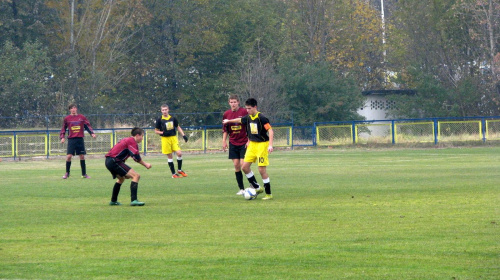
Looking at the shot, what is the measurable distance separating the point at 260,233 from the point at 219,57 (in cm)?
4877

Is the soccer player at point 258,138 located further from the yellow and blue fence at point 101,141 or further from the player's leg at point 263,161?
the yellow and blue fence at point 101,141

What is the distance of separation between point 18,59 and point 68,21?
5627 mm

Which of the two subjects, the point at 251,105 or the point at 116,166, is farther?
the point at 251,105

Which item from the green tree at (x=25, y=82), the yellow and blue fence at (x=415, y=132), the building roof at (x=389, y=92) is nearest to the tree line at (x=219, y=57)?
the green tree at (x=25, y=82)

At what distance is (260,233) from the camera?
9227 millimetres

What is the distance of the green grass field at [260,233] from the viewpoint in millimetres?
7020

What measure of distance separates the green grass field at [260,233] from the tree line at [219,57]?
3413 centimetres

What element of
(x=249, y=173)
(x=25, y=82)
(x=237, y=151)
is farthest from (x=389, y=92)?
(x=249, y=173)

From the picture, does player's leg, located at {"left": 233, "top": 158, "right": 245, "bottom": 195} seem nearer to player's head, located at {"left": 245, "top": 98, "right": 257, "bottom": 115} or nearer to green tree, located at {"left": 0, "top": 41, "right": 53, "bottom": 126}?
player's head, located at {"left": 245, "top": 98, "right": 257, "bottom": 115}

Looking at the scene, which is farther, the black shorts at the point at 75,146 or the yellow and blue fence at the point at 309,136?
the yellow and blue fence at the point at 309,136

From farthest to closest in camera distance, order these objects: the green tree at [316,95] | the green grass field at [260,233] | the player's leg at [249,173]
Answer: the green tree at [316,95] < the player's leg at [249,173] < the green grass field at [260,233]

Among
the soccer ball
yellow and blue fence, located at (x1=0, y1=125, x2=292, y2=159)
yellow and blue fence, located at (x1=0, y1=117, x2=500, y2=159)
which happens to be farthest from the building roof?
the soccer ball

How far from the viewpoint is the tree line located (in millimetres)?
50000

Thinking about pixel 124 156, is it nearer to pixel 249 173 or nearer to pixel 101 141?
pixel 249 173
